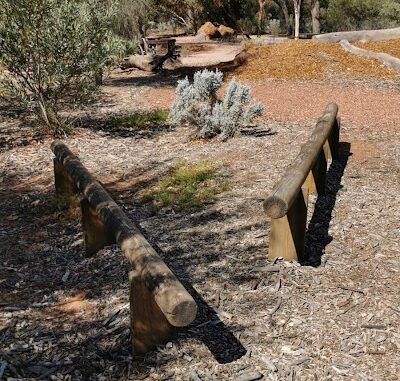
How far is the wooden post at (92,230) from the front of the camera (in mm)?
4934

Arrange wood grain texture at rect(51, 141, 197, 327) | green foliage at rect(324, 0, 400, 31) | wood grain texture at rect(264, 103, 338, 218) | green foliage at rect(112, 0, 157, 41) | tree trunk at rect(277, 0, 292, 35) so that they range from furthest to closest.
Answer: green foliage at rect(324, 0, 400, 31) < tree trunk at rect(277, 0, 292, 35) < green foliage at rect(112, 0, 157, 41) < wood grain texture at rect(264, 103, 338, 218) < wood grain texture at rect(51, 141, 197, 327)

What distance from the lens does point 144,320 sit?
337 centimetres

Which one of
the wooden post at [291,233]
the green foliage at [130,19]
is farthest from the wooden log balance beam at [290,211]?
the green foliage at [130,19]

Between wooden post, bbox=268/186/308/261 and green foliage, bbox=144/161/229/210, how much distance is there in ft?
5.55

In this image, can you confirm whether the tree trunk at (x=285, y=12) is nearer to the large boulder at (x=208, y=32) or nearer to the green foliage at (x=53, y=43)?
the large boulder at (x=208, y=32)

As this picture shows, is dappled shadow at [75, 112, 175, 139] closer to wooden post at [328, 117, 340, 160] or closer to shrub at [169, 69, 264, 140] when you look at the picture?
shrub at [169, 69, 264, 140]

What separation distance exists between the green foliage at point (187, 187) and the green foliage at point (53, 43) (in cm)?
280

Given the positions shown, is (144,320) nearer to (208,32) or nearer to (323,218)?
(323,218)

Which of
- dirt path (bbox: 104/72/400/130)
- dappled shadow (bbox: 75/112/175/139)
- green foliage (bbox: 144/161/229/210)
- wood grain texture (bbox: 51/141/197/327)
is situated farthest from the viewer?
dirt path (bbox: 104/72/400/130)

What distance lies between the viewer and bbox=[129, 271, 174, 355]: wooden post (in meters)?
3.28

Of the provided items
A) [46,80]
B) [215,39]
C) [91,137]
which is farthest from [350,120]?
[215,39]

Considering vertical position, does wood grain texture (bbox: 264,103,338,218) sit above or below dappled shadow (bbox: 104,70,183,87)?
above

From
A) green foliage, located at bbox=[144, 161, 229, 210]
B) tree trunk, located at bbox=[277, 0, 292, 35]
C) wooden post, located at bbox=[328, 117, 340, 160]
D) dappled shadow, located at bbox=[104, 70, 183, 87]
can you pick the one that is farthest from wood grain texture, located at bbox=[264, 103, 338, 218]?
tree trunk, located at bbox=[277, 0, 292, 35]

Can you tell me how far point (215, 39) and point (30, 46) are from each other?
24.4 m
